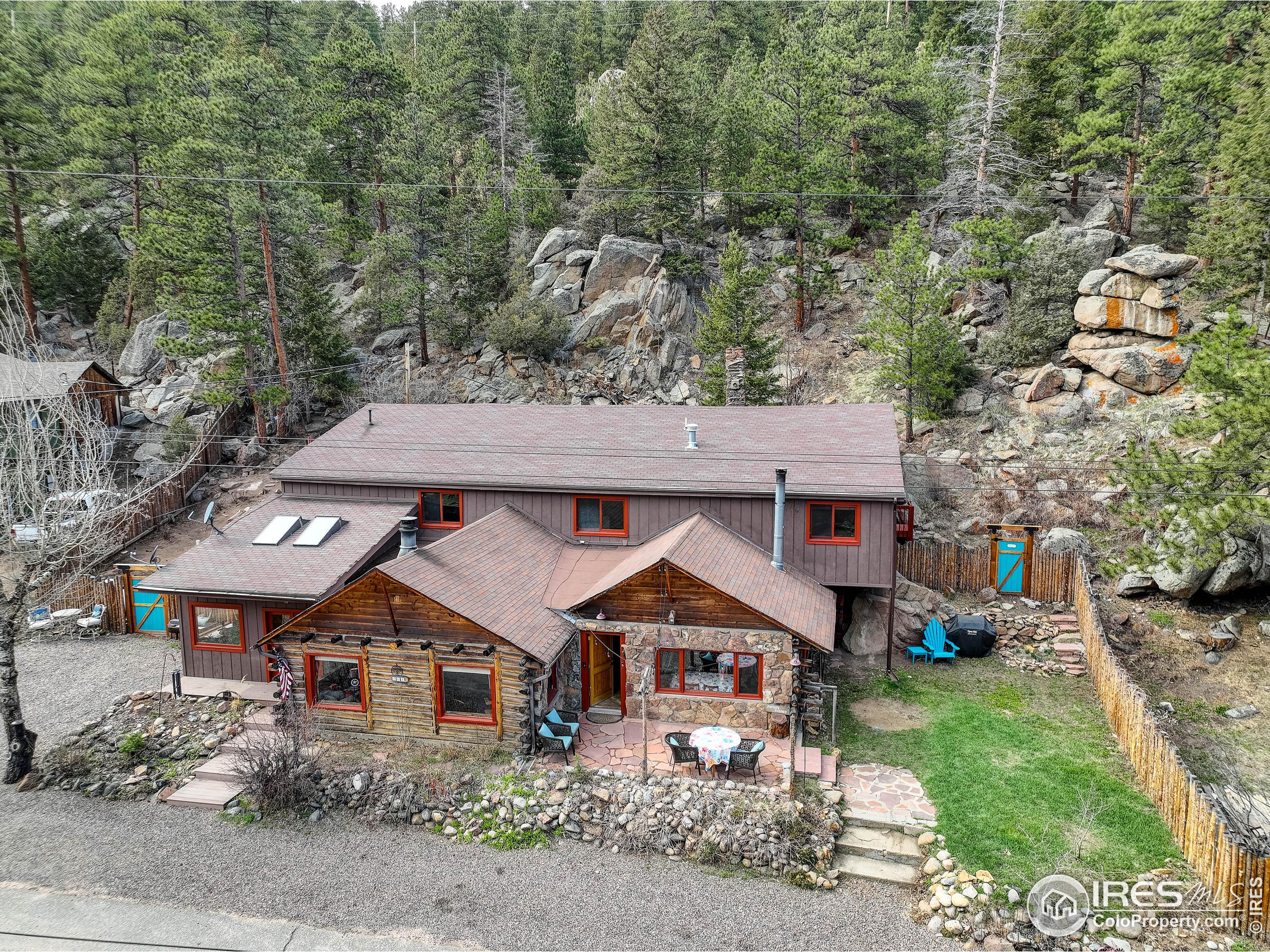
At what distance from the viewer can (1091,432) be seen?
26.6 meters

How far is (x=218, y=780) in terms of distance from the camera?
14312mm

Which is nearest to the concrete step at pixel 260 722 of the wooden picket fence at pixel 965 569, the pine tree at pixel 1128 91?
the wooden picket fence at pixel 965 569

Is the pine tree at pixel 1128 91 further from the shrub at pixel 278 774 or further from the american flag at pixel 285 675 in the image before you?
the shrub at pixel 278 774

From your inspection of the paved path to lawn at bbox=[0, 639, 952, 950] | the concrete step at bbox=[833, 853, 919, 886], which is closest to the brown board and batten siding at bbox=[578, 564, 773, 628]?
the concrete step at bbox=[833, 853, 919, 886]

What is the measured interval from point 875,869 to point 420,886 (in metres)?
7.20

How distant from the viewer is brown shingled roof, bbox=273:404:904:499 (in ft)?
59.7

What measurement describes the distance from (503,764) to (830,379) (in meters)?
24.2

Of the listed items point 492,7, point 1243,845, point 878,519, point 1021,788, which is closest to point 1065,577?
point 878,519

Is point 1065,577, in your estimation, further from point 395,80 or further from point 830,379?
point 395,80

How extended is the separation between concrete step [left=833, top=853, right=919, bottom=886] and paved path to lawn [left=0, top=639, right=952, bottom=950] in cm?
16

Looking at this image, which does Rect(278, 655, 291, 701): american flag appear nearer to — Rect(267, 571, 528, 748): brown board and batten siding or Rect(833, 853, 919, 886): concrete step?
Rect(267, 571, 528, 748): brown board and batten siding

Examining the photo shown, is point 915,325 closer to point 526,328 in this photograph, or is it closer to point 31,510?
point 526,328

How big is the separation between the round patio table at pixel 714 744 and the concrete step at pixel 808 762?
1.33 m

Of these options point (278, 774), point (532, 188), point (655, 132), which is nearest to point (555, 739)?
point (278, 774)
